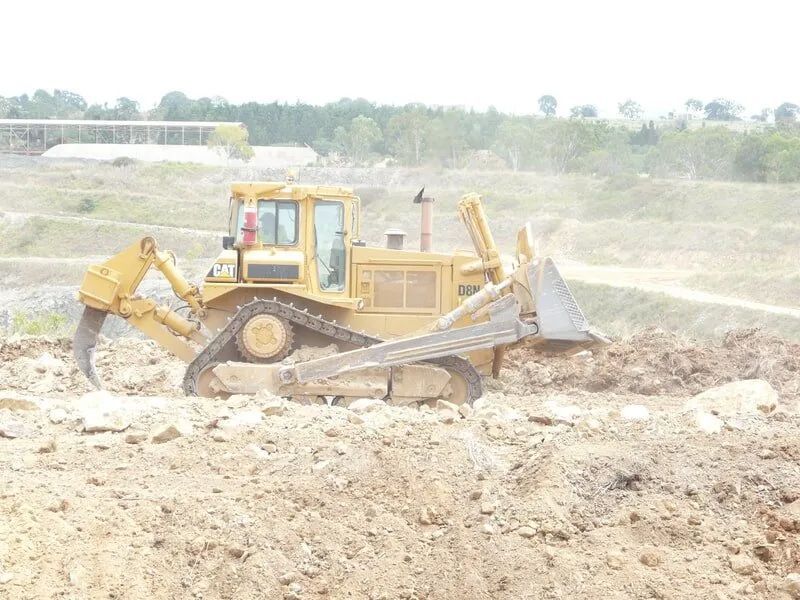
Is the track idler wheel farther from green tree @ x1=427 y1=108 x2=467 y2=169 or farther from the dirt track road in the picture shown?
green tree @ x1=427 y1=108 x2=467 y2=169

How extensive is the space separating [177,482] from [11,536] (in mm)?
1337

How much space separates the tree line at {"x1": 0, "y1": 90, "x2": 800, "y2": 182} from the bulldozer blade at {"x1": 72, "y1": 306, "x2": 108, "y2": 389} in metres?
16.8

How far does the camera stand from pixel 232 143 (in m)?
60.7

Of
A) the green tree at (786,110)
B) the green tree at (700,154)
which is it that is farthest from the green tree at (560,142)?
the green tree at (786,110)

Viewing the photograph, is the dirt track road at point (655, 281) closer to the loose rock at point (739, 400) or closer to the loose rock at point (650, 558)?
the loose rock at point (739, 400)

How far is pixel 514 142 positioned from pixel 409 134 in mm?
8044

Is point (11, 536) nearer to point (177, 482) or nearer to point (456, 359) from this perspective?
point (177, 482)

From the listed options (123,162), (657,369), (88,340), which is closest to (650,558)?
(88,340)

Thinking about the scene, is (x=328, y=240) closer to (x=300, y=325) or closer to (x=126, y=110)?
(x=300, y=325)

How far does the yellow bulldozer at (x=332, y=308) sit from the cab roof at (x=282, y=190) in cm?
1

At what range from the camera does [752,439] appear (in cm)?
860

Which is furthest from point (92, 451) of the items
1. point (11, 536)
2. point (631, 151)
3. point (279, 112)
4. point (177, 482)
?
point (279, 112)

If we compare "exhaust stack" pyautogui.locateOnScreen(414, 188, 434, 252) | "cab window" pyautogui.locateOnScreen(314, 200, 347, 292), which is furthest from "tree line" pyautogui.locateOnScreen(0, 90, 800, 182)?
"cab window" pyautogui.locateOnScreen(314, 200, 347, 292)

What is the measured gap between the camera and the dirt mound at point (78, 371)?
44.8 feet
